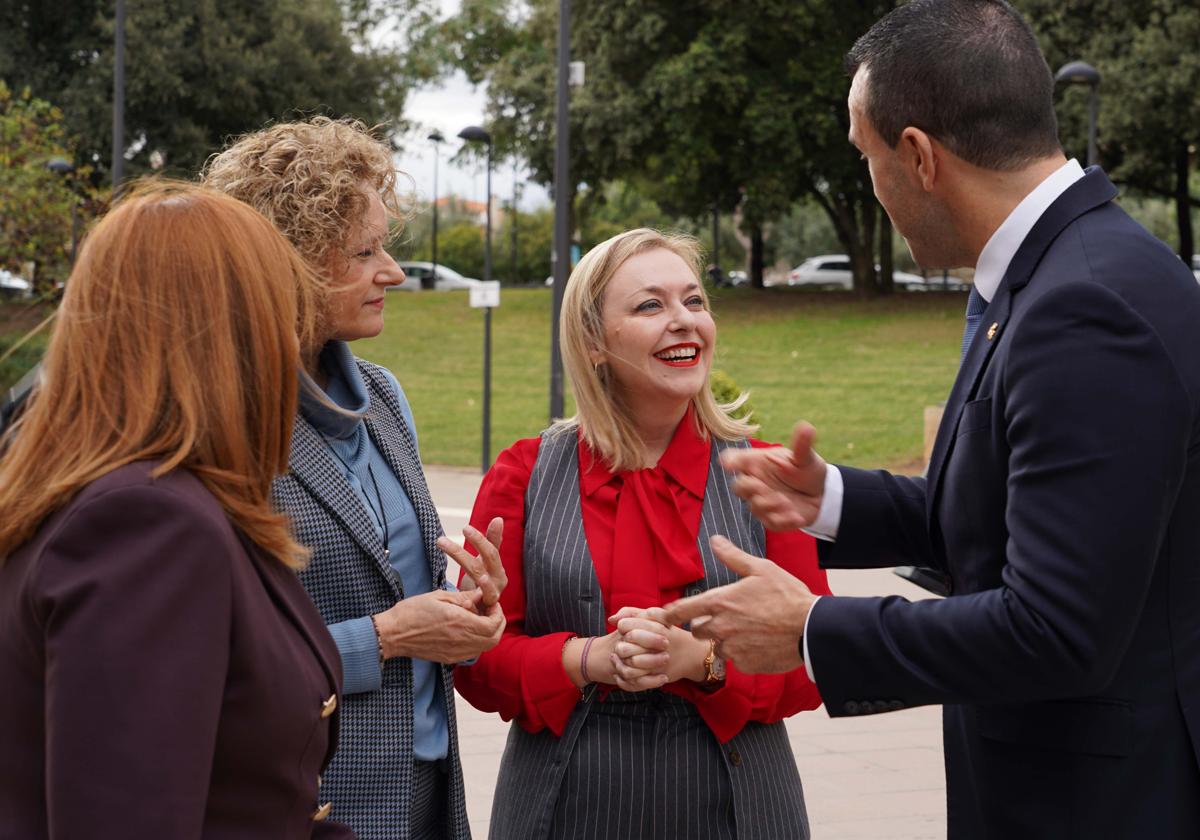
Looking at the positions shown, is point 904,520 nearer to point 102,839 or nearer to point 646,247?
point 646,247

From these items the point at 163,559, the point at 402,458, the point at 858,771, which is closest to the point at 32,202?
the point at 858,771

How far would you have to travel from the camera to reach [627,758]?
305 centimetres

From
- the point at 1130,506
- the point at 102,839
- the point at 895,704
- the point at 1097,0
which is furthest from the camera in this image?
the point at 1097,0

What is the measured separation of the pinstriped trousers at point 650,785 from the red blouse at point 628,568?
0.24ft

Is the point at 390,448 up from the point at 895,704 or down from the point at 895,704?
up

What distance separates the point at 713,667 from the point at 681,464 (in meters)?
0.54

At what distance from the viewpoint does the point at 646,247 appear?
11.4ft

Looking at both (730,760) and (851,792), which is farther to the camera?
(851,792)

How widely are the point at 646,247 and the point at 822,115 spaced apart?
94.5ft

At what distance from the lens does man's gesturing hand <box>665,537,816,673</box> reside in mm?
2340

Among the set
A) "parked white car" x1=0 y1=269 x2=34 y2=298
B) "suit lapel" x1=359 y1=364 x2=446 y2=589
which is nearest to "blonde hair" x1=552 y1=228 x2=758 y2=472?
"suit lapel" x1=359 y1=364 x2=446 y2=589

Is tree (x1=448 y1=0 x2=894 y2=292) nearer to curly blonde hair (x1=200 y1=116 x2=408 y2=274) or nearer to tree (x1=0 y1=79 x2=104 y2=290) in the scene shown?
tree (x1=0 y1=79 x2=104 y2=290)

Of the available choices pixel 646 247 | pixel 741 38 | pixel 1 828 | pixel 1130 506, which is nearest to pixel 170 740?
pixel 1 828

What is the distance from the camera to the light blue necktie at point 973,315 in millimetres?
2432
